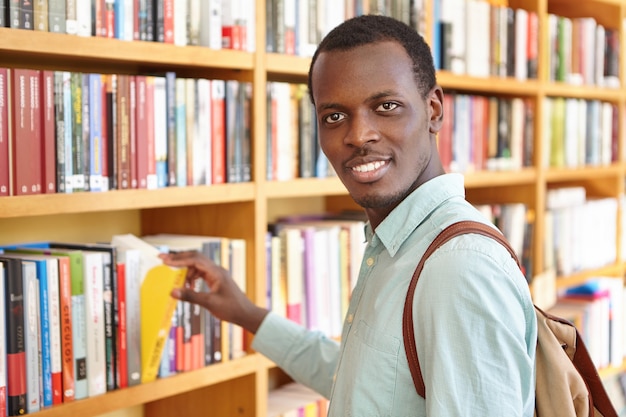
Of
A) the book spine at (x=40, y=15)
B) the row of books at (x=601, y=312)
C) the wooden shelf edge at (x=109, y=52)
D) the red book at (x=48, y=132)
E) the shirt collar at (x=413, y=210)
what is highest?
the book spine at (x=40, y=15)

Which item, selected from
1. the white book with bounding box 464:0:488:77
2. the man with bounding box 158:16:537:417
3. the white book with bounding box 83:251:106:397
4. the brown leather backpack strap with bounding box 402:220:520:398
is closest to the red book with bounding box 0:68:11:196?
the white book with bounding box 83:251:106:397

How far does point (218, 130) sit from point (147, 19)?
0.97 ft

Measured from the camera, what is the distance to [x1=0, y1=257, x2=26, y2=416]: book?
4.94 ft

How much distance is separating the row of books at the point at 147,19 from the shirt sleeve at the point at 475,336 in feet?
2.92

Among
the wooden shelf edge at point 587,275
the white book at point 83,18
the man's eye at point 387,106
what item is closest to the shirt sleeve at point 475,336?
the man's eye at point 387,106

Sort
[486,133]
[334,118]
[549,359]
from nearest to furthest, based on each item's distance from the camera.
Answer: [549,359] < [334,118] < [486,133]

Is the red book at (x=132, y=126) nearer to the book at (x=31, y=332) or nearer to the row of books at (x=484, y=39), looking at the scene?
the book at (x=31, y=332)

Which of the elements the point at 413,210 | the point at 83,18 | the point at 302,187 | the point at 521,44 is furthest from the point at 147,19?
the point at 521,44

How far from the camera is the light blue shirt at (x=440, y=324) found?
104 centimetres

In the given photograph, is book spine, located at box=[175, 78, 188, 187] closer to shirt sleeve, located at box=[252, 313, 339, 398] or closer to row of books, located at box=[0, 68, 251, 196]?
row of books, located at box=[0, 68, 251, 196]

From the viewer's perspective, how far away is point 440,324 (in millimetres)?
1055

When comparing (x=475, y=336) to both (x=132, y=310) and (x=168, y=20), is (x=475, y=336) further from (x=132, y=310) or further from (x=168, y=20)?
(x=168, y=20)

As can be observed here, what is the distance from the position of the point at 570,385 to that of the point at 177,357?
0.93 metres

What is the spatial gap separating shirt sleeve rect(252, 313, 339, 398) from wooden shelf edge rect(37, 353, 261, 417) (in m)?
0.17
